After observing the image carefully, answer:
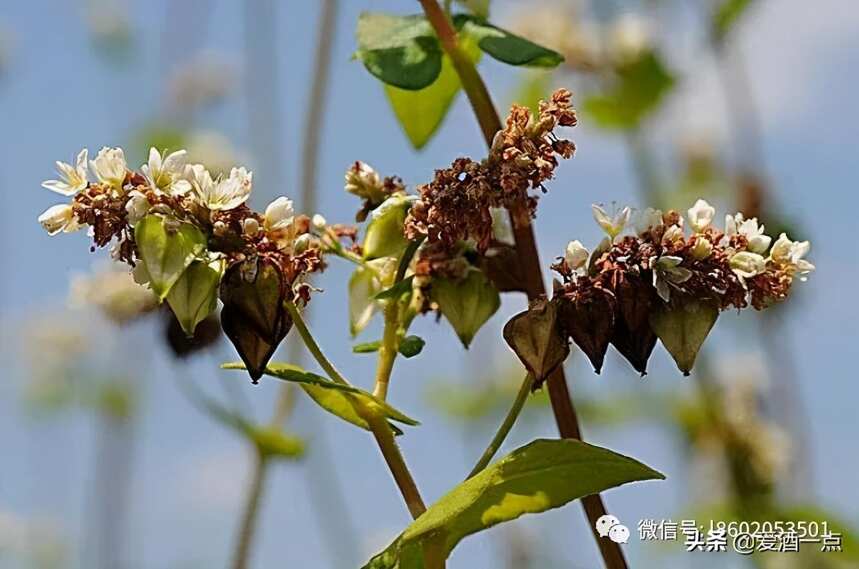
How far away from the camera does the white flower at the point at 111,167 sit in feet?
1.73

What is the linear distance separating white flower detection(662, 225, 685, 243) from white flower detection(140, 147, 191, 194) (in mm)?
200

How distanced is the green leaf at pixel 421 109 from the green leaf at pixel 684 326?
281 mm

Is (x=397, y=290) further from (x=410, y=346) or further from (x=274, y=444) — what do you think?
(x=274, y=444)

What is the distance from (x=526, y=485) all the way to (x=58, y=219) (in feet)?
0.76

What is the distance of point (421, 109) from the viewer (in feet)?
2.51

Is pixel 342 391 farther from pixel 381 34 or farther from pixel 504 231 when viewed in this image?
pixel 381 34

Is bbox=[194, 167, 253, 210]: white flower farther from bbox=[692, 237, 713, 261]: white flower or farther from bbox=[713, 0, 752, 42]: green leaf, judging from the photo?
bbox=[713, 0, 752, 42]: green leaf

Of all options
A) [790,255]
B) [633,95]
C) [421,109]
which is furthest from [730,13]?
[790,255]

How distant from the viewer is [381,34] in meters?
0.69

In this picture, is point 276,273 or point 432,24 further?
point 432,24

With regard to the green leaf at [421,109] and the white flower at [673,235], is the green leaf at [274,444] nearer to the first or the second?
the green leaf at [421,109]

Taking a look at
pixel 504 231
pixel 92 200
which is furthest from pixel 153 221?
pixel 504 231

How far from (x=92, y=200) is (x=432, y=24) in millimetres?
213

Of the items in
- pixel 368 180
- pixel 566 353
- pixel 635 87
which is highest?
pixel 635 87
